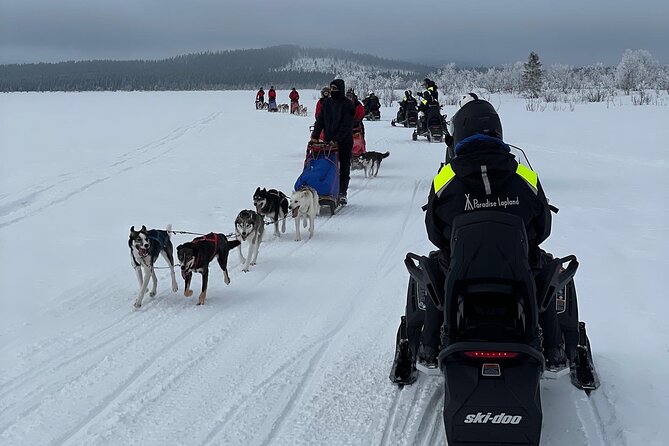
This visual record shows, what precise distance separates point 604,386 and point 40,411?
3.10m

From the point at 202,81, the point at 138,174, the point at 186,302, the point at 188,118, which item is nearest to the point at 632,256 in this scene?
the point at 186,302

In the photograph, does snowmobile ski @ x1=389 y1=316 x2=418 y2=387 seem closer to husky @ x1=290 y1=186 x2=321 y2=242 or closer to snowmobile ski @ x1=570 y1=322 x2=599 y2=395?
snowmobile ski @ x1=570 y1=322 x2=599 y2=395

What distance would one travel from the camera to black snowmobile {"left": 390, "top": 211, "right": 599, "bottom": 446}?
109 inches

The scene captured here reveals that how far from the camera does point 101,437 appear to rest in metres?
3.42

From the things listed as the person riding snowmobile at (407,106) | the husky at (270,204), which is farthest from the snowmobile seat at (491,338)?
the person riding snowmobile at (407,106)

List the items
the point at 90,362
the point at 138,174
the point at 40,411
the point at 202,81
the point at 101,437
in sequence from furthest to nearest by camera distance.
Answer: the point at 202,81 < the point at 138,174 < the point at 90,362 < the point at 40,411 < the point at 101,437

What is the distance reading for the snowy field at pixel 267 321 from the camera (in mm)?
3545

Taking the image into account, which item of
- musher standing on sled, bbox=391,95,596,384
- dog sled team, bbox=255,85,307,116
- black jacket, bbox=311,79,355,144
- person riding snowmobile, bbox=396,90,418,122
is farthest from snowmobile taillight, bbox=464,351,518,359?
dog sled team, bbox=255,85,307,116

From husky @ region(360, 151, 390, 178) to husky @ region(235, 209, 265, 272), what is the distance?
6.38 meters

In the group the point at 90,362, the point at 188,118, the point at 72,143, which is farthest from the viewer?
the point at 188,118

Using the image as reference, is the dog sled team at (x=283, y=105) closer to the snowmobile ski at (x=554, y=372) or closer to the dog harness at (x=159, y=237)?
the dog harness at (x=159, y=237)

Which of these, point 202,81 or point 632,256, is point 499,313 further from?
point 202,81

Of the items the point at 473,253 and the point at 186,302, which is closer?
the point at 473,253

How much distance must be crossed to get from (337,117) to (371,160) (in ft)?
10.6
